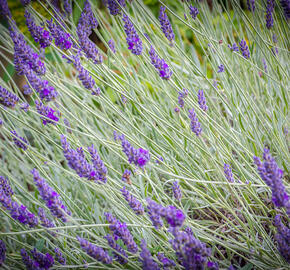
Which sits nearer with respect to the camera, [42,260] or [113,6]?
[42,260]

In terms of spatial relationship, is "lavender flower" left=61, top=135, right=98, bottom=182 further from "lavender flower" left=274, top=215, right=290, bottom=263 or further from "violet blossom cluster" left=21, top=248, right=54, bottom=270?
"lavender flower" left=274, top=215, right=290, bottom=263

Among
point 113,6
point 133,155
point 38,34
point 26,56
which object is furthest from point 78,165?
point 113,6

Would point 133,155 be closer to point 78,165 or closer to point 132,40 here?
point 78,165

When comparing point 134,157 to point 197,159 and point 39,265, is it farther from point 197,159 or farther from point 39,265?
point 197,159

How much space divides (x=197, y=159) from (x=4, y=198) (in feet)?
3.13

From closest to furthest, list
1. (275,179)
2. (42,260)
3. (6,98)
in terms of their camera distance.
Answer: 1. (275,179)
2. (42,260)
3. (6,98)

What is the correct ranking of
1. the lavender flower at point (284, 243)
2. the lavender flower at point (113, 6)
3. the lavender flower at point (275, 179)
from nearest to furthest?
the lavender flower at point (275, 179), the lavender flower at point (284, 243), the lavender flower at point (113, 6)

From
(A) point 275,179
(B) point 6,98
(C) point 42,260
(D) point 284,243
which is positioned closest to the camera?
(A) point 275,179

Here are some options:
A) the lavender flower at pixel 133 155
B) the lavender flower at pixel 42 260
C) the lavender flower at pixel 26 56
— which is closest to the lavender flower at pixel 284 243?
the lavender flower at pixel 133 155

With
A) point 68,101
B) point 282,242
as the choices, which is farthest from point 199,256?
point 68,101

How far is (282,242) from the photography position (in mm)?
895

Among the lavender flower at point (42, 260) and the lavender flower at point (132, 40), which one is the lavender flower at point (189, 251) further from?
the lavender flower at point (132, 40)

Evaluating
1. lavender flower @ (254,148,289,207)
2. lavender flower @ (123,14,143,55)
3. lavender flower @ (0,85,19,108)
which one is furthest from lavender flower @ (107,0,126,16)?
lavender flower @ (254,148,289,207)

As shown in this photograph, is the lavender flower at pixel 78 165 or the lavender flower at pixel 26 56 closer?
the lavender flower at pixel 78 165
